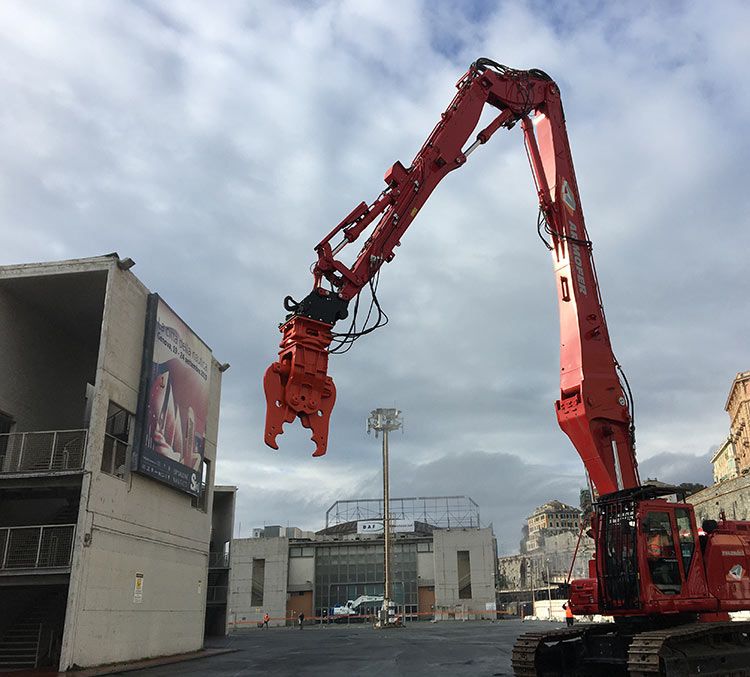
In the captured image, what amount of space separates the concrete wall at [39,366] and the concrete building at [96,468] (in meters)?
0.05

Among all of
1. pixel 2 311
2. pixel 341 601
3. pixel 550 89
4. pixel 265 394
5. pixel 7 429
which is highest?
pixel 550 89

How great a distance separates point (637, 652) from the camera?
10.2 metres

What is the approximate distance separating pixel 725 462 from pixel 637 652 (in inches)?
3490

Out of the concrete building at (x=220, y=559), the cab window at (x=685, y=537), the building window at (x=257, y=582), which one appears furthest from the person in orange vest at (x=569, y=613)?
the building window at (x=257, y=582)

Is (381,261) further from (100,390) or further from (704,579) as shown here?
(100,390)

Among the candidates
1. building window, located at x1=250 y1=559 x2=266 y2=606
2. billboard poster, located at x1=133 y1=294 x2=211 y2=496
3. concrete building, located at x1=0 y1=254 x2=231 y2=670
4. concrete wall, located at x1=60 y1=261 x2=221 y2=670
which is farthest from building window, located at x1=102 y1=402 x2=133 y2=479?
building window, located at x1=250 y1=559 x2=266 y2=606

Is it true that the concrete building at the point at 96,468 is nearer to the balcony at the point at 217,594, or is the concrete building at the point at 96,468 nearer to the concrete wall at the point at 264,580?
the balcony at the point at 217,594

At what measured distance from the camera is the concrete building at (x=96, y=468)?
19469 millimetres

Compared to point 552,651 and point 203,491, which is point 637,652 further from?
point 203,491

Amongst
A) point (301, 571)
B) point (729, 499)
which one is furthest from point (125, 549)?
point (301, 571)

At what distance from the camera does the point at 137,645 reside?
21969mm

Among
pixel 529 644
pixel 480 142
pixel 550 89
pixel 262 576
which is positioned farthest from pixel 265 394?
pixel 262 576

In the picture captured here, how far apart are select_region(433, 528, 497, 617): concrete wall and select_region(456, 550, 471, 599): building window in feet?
2.45

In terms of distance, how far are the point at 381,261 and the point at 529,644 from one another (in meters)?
7.68
